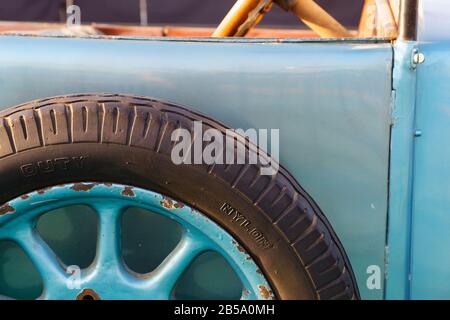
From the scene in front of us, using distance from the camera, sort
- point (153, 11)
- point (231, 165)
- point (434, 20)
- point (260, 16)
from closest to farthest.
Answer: point (231, 165)
point (434, 20)
point (260, 16)
point (153, 11)

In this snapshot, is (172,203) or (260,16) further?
(260,16)

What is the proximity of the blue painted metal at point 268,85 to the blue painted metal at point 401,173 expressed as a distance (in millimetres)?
19

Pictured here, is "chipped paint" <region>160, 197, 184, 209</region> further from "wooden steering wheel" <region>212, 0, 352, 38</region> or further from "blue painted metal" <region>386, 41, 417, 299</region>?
"wooden steering wheel" <region>212, 0, 352, 38</region>

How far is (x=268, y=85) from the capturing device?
1.23 m

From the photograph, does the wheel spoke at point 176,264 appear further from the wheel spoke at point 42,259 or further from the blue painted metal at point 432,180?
the blue painted metal at point 432,180

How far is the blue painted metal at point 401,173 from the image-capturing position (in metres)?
1.22

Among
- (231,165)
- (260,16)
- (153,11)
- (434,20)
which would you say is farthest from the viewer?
(153,11)

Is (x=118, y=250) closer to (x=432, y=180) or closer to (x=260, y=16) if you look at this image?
(x=432, y=180)

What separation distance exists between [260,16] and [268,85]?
53 centimetres

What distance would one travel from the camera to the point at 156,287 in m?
1.25


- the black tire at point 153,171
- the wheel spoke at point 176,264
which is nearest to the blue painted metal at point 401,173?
the black tire at point 153,171

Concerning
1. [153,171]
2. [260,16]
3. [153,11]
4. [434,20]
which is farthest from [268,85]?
[153,11]

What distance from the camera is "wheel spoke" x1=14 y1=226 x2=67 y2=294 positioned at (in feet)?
4.09

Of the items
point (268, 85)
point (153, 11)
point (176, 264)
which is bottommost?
point (176, 264)
